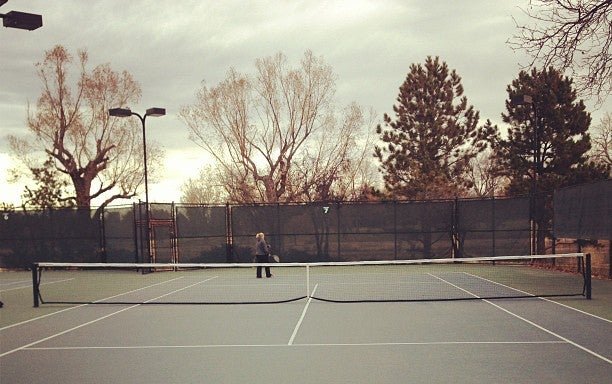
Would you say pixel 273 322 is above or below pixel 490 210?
below

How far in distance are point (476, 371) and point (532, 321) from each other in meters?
3.91

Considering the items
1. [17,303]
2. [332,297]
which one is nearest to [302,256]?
[332,297]

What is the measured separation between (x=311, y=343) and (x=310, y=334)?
712 millimetres

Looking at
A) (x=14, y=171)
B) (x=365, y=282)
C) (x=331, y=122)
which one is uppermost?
(x=331, y=122)

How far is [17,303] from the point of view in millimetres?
14859

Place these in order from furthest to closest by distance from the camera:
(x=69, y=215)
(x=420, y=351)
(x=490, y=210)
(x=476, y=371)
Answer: (x=69, y=215) → (x=490, y=210) → (x=420, y=351) → (x=476, y=371)

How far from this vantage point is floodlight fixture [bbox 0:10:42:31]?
37.6ft

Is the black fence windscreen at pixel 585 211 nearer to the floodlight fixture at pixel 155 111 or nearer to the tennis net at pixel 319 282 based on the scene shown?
the tennis net at pixel 319 282

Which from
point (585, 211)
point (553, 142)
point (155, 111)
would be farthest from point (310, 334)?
point (553, 142)

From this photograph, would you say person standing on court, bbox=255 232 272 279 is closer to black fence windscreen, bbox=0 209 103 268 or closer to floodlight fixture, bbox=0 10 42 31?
black fence windscreen, bbox=0 209 103 268

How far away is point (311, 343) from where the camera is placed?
30.3 feet

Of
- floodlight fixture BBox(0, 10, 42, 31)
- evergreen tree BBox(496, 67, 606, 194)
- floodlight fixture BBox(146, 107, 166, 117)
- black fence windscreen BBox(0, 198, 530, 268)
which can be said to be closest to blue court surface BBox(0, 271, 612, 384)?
floodlight fixture BBox(0, 10, 42, 31)

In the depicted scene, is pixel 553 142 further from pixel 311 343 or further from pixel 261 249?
pixel 311 343

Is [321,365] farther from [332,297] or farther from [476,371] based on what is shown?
[332,297]
